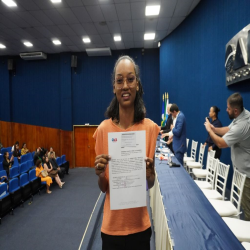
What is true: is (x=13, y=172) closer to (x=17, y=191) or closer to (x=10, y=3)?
(x=17, y=191)

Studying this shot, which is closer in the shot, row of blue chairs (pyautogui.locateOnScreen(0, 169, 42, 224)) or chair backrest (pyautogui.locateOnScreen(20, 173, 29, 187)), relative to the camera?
row of blue chairs (pyautogui.locateOnScreen(0, 169, 42, 224))

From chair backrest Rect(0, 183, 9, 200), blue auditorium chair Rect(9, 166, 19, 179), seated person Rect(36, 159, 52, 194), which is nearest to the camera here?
chair backrest Rect(0, 183, 9, 200)

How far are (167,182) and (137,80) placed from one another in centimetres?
149

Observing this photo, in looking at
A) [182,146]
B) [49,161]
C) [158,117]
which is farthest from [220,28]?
[49,161]

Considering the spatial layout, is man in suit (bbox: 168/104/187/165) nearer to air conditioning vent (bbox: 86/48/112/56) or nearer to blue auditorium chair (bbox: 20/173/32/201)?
blue auditorium chair (bbox: 20/173/32/201)

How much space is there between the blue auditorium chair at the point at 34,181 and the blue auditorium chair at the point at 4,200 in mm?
922

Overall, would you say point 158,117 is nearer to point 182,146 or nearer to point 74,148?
point 74,148

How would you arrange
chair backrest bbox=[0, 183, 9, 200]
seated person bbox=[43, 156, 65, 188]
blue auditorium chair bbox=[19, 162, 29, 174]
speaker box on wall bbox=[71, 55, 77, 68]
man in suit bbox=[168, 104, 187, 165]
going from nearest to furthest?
man in suit bbox=[168, 104, 187, 165] < chair backrest bbox=[0, 183, 9, 200] < blue auditorium chair bbox=[19, 162, 29, 174] < seated person bbox=[43, 156, 65, 188] < speaker box on wall bbox=[71, 55, 77, 68]

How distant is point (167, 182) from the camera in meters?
2.11

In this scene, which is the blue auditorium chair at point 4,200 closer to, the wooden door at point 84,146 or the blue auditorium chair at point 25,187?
the blue auditorium chair at point 25,187

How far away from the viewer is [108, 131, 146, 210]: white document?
834 millimetres

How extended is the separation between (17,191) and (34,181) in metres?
0.78

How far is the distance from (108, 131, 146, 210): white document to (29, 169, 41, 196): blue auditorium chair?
15.8 feet

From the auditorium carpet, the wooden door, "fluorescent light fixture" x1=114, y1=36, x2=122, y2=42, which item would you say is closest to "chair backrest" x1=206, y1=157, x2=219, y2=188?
the auditorium carpet
